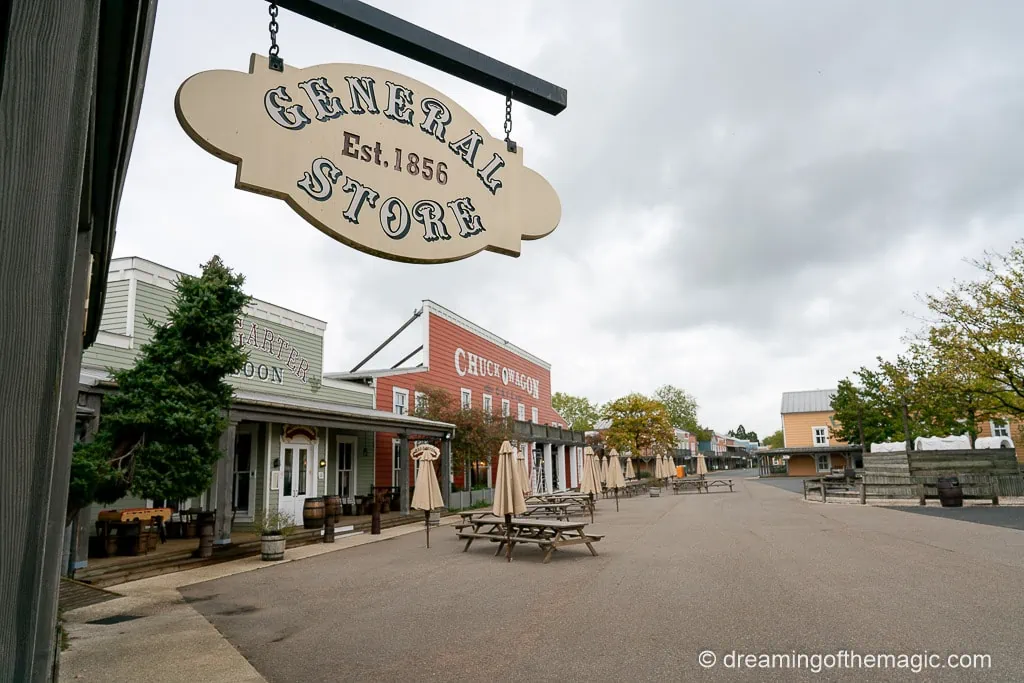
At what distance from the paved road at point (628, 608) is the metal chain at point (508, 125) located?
13.7ft

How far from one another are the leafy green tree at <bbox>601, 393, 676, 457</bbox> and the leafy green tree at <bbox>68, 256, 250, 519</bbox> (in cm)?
3336

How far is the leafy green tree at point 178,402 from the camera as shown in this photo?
10539 mm

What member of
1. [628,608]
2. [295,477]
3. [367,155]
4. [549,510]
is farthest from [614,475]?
[367,155]

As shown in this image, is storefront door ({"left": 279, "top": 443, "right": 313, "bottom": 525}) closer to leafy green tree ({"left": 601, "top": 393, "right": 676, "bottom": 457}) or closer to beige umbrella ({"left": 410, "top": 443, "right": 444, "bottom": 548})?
beige umbrella ({"left": 410, "top": 443, "right": 444, "bottom": 548})

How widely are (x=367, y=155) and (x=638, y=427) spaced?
42127 mm

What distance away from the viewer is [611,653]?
569 cm

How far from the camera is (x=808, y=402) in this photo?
6388 centimetres

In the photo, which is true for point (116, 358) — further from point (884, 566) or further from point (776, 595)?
point (884, 566)

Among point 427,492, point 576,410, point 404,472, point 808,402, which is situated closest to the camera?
point 427,492

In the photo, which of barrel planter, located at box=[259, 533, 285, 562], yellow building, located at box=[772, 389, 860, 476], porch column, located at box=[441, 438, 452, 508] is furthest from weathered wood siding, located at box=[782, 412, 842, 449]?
barrel planter, located at box=[259, 533, 285, 562]

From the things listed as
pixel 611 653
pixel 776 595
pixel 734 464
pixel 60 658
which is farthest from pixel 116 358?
pixel 734 464

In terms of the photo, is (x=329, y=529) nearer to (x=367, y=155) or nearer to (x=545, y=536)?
(x=545, y=536)

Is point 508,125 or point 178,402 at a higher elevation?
point 508,125

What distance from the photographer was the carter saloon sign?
218 centimetres
